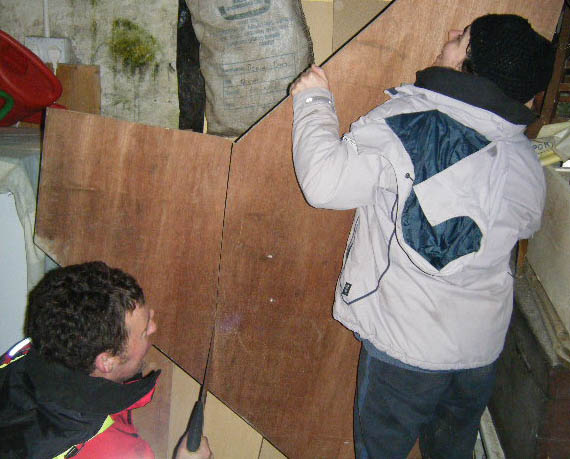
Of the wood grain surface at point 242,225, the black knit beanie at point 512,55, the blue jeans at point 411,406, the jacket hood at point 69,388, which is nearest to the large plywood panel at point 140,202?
the wood grain surface at point 242,225

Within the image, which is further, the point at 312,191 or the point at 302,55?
the point at 302,55

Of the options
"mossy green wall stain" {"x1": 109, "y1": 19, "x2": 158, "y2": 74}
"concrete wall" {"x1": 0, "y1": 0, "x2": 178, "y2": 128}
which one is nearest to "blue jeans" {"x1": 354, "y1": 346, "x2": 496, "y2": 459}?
"concrete wall" {"x1": 0, "y1": 0, "x2": 178, "y2": 128}

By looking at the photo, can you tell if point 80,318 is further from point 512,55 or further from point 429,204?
point 512,55

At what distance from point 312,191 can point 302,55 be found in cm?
66

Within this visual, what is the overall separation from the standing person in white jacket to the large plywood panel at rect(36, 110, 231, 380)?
0.39m

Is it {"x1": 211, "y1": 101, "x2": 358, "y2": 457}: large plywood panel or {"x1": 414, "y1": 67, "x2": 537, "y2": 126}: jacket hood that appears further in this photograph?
{"x1": 211, "y1": 101, "x2": 358, "y2": 457}: large plywood panel

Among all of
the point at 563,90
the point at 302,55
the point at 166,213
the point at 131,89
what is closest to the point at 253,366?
the point at 166,213

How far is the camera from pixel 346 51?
1.12 metres

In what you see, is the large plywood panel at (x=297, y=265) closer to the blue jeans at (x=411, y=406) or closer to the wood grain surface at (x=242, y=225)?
the wood grain surface at (x=242, y=225)

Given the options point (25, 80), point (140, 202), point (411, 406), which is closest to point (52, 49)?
point (25, 80)

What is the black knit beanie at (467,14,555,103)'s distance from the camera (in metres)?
0.78

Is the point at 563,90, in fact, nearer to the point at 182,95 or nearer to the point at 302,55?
the point at 302,55

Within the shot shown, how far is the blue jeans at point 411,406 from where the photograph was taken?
1011mm

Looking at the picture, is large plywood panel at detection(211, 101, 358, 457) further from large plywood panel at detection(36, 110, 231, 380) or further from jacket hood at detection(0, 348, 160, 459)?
jacket hood at detection(0, 348, 160, 459)
